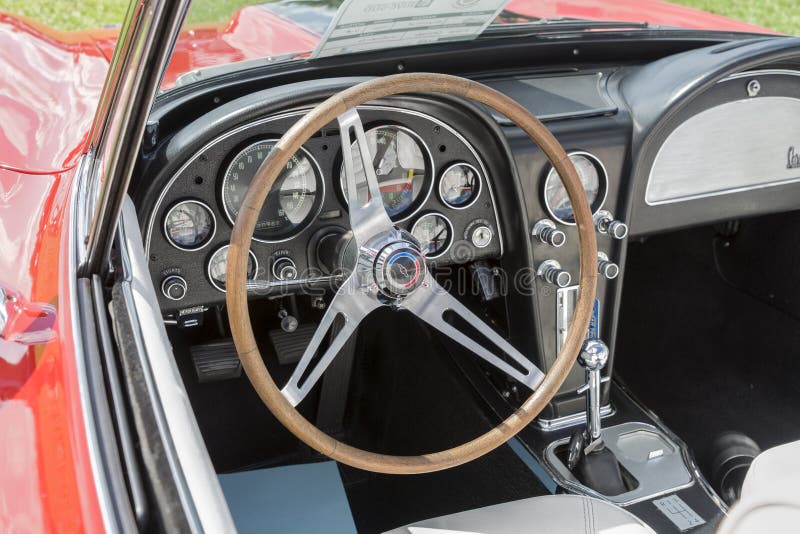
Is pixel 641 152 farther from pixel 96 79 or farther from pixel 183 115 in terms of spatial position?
pixel 96 79

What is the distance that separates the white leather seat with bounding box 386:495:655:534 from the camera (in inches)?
63.1

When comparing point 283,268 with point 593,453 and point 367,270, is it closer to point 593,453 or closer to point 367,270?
point 367,270

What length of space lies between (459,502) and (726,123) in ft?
4.28

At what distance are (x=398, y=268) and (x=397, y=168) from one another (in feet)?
1.42

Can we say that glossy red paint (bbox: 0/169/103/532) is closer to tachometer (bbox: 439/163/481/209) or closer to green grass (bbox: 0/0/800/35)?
tachometer (bbox: 439/163/481/209)

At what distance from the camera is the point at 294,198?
6.32ft

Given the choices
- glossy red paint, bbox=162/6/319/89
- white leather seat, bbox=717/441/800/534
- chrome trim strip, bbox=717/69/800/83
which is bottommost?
white leather seat, bbox=717/441/800/534

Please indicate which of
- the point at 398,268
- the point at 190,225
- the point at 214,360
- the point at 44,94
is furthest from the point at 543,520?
the point at 44,94

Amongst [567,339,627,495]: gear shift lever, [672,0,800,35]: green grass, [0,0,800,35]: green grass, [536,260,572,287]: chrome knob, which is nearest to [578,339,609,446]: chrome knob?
[567,339,627,495]: gear shift lever

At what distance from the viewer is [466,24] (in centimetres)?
208

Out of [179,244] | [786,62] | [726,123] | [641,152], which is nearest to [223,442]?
[179,244]

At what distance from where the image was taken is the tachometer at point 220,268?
74.6 inches

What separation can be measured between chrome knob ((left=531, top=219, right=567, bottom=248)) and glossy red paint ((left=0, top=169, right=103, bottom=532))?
1.13 meters

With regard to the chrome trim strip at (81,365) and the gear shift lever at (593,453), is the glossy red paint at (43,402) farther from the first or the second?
the gear shift lever at (593,453)
